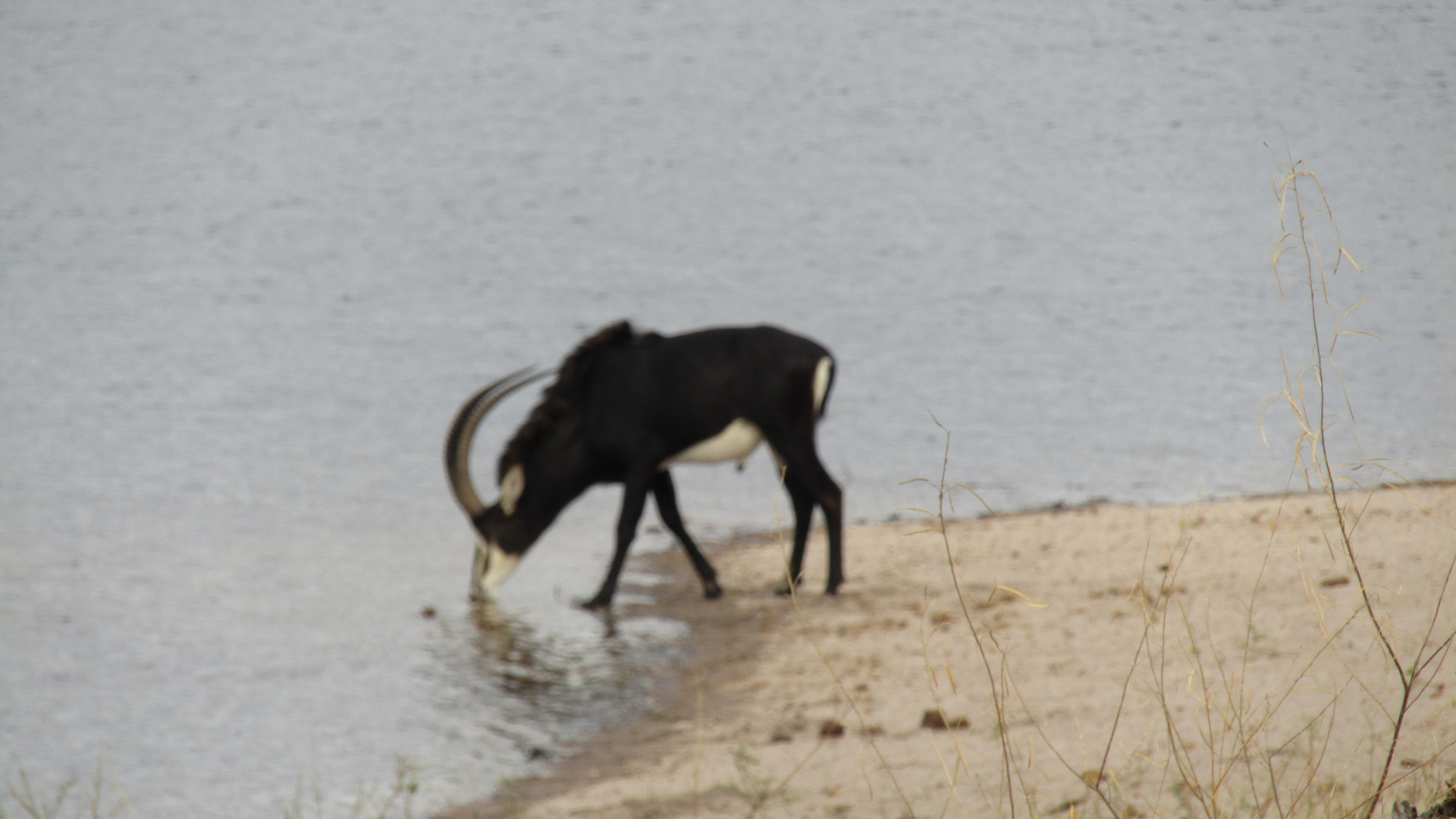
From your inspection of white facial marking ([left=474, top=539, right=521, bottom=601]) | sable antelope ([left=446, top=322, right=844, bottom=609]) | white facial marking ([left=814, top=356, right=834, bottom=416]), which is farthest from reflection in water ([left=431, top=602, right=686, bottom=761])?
white facial marking ([left=814, top=356, right=834, bottom=416])

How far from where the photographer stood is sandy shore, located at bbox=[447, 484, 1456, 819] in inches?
135

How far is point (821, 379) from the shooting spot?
7.32m

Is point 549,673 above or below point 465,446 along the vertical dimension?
below

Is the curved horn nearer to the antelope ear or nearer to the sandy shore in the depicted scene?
the antelope ear

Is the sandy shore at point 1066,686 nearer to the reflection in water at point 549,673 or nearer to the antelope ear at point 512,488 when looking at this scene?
the reflection in water at point 549,673

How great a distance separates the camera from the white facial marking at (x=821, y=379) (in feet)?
23.9

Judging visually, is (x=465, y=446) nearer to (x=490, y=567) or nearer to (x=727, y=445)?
(x=490, y=567)

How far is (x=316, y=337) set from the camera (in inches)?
1069

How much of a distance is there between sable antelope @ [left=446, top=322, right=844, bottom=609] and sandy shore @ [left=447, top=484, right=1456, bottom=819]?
1.99ft

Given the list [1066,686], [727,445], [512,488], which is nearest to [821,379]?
[727,445]

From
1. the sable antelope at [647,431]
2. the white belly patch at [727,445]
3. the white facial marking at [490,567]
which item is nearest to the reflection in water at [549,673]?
the white facial marking at [490,567]

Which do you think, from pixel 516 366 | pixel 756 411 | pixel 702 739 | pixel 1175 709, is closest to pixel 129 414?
pixel 516 366

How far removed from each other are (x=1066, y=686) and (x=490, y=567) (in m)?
4.59

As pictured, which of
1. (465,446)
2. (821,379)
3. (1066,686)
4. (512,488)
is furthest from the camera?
(465,446)
